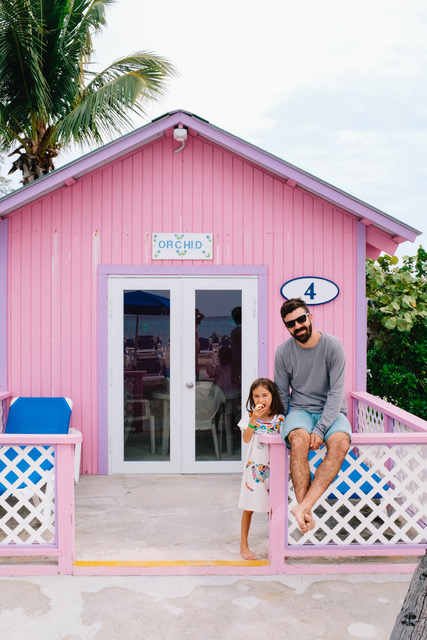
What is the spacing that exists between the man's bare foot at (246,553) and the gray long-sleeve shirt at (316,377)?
1.00 m

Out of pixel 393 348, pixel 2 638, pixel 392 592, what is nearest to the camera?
pixel 2 638

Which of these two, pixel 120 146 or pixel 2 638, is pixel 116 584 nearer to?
pixel 2 638

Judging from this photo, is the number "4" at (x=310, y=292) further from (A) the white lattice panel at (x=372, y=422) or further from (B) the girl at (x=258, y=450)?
(B) the girl at (x=258, y=450)

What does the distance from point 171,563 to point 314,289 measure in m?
3.48

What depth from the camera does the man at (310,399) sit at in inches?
147

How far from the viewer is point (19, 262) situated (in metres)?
6.43

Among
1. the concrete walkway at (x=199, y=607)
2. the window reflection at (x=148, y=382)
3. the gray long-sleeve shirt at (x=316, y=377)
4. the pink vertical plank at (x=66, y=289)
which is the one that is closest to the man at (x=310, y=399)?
the gray long-sleeve shirt at (x=316, y=377)

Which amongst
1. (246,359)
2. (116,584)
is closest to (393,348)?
(246,359)

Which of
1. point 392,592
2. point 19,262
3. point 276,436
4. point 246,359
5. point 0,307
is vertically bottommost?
point 392,592

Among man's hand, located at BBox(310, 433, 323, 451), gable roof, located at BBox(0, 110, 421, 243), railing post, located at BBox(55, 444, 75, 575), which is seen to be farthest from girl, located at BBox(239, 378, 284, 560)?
gable roof, located at BBox(0, 110, 421, 243)

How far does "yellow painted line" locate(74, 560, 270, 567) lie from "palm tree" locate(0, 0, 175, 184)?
915cm

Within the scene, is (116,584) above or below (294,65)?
below

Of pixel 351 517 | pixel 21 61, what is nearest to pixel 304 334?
pixel 351 517

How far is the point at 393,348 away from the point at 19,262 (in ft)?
20.6
